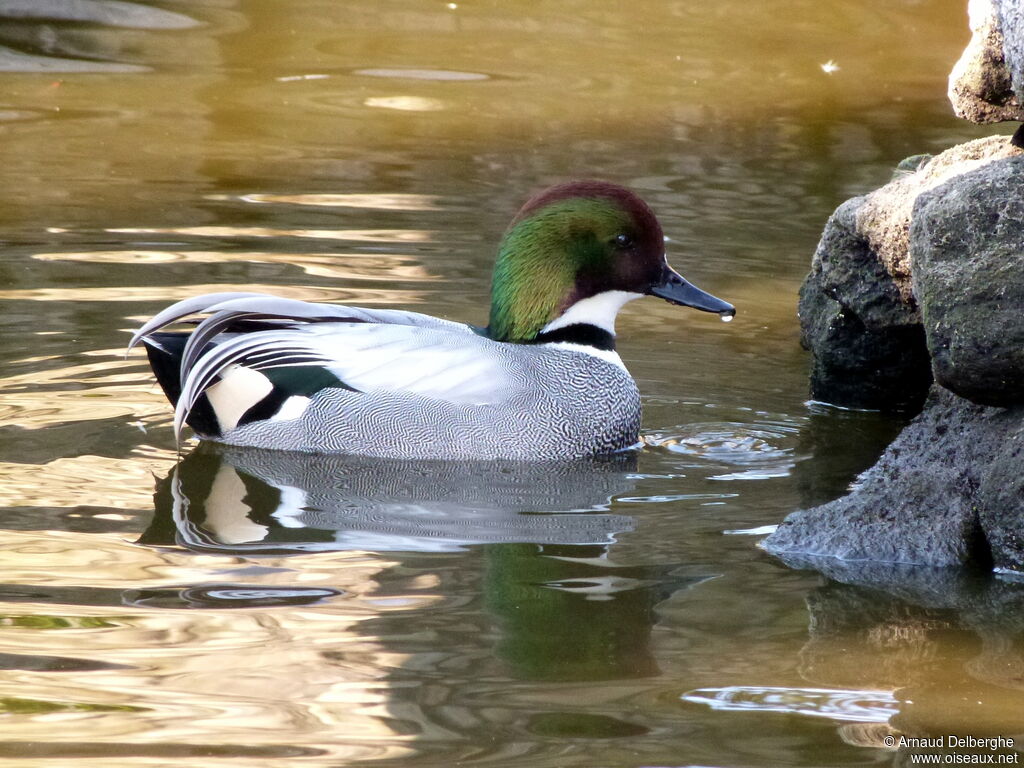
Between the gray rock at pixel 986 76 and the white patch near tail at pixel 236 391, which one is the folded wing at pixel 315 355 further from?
the gray rock at pixel 986 76

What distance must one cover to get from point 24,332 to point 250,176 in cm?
316

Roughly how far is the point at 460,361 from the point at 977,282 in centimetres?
188

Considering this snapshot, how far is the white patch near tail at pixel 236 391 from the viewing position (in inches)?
227

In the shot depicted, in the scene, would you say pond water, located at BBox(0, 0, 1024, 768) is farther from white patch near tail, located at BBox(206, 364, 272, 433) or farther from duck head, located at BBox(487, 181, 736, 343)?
duck head, located at BBox(487, 181, 736, 343)

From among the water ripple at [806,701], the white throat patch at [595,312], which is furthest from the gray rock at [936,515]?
the white throat patch at [595,312]

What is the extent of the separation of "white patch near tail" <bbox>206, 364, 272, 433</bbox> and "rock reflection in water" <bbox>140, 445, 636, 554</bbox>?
0.49ft

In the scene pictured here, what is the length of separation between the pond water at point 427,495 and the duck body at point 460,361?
0.13 meters

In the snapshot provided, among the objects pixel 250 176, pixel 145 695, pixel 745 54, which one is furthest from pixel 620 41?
pixel 145 695

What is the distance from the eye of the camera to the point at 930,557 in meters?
4.67

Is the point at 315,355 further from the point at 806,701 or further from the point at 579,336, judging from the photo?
the point at 806,701

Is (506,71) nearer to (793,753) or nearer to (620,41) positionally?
(620,41)

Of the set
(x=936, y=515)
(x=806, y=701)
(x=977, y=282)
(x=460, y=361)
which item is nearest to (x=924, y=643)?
(x=806, y=701)

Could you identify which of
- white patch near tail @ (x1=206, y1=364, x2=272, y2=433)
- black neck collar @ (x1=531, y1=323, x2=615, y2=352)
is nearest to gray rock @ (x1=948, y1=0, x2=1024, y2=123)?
black neck collar @ (x1=531, y1=323, x2=615, y2=352)

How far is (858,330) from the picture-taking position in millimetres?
6492
